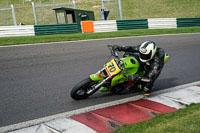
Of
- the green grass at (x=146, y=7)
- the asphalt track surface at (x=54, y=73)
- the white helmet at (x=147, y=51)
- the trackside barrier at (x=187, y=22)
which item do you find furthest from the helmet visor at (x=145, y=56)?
the green grass at (x=146, y=7)

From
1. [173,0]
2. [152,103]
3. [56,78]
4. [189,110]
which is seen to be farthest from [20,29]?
[173,0]

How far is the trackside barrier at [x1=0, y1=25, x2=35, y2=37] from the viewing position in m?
15.4

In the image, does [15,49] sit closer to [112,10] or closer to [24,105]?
[24,105]

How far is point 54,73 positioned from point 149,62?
129 inches

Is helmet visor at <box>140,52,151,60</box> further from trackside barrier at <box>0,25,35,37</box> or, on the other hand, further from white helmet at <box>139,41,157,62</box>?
trackside barrier at <box>0,25,35,37</box>

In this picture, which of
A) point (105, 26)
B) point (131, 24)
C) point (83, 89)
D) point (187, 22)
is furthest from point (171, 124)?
point (187, 22)

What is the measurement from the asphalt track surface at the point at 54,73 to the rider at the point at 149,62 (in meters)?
0.74

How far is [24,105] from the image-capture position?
17.0 feet

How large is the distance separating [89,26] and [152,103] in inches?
523

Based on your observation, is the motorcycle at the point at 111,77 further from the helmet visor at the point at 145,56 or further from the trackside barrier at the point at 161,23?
the trackside barrier at the point at 161,23

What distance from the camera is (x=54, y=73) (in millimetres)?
7559

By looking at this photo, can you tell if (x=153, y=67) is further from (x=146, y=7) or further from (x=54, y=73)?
(x=146, y=7)

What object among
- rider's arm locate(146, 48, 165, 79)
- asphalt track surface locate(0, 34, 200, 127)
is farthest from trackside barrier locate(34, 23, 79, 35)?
rider's arm locate(146, 48, 165, 79)

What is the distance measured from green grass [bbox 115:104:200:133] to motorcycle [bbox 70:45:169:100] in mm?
1324
